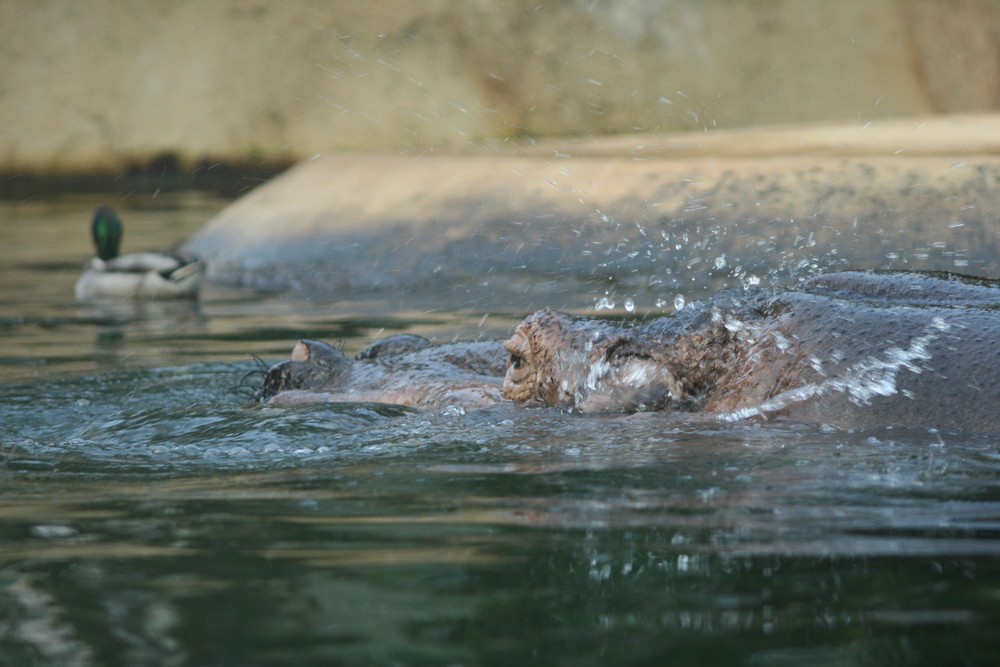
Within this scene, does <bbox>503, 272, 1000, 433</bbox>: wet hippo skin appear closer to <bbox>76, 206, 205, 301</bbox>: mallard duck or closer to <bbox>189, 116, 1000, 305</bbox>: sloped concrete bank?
<bbox>189, 116, 1000, 305</bbox>: sloped concrete bank

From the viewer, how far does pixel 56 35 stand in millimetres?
16031

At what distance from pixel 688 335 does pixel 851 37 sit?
12.4 metres

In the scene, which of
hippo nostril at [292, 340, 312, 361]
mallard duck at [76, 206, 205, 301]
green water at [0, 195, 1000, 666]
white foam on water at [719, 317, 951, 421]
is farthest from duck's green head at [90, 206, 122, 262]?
white foam on water at [719, 317, 951, 421]

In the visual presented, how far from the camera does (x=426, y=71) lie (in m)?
15.5

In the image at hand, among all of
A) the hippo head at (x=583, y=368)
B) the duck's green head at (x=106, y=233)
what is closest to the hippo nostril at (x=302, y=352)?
the hippo head at (x=583, y=368)

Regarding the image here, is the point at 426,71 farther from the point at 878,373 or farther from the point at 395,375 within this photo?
the point at 878,373

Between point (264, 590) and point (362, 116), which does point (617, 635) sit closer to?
point (264, 590)

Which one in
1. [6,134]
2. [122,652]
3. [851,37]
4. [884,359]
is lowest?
[122,652]

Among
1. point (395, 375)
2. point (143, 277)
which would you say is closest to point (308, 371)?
point (395, 375)

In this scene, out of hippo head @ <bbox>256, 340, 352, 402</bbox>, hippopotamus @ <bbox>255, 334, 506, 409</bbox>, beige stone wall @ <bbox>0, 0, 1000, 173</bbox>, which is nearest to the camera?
hippopotamus @ <bbox>255, 334, 506, 409</bbox>

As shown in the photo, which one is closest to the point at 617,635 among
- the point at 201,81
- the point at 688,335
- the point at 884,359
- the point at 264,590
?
the point at 264,590

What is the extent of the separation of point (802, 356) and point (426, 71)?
1293 centimetres

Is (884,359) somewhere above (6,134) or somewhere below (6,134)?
below

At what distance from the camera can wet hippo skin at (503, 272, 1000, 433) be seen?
2854 mm
